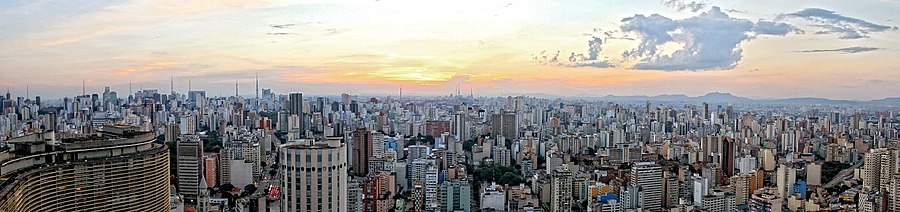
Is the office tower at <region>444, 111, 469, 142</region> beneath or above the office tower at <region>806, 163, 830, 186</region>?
above

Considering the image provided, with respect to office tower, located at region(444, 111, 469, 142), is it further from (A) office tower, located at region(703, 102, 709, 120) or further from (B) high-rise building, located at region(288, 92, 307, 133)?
(A) office tower, located at region(703, 102, 709, 120)

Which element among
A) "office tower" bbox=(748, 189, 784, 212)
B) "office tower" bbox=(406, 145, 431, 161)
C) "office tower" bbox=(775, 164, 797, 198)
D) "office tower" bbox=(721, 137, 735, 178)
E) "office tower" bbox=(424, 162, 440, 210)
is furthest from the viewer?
"office tower" bbox=(406, 145, 431, 161)

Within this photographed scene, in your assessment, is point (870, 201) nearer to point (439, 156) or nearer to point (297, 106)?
point (439, 156)

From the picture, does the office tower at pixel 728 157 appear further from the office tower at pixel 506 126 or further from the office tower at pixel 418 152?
the office tower at pixel 506 126

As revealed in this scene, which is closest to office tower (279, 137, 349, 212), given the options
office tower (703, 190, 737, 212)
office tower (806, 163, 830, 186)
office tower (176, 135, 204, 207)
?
office tower (703, 190, 737, 212)

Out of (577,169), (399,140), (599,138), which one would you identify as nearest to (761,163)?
(577,169)

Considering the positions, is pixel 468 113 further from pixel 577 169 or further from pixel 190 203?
pixel 190 203
